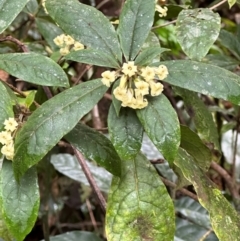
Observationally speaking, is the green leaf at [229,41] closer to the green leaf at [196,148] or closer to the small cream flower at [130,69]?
the green leaf at [196,148]

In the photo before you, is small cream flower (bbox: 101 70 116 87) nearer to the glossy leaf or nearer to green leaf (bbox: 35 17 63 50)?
green leaf (bbox: 35 17 63 50)

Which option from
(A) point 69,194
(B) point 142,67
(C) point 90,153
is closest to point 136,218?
(C) point 90,153

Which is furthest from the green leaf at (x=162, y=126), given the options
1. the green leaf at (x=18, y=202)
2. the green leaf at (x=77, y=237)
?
the green leaf at (x=77, y=237)

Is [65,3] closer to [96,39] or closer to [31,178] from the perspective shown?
[96,39]

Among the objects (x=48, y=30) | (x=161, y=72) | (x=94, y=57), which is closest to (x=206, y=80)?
(x=161, y=72)

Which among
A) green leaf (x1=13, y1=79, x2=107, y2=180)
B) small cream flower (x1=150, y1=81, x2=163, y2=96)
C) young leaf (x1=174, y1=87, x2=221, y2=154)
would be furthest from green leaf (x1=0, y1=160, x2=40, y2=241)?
young leaf (x1=174, y1=87, x2=221, y2=154)

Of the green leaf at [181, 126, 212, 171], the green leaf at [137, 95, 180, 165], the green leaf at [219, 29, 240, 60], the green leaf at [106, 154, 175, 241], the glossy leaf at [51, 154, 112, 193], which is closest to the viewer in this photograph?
the green leaf at [137, 95, 180, 165]

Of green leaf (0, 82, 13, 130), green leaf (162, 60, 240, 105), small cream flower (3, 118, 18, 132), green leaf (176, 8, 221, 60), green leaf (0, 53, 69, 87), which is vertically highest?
green leaf (176, 8, 221, 60)
